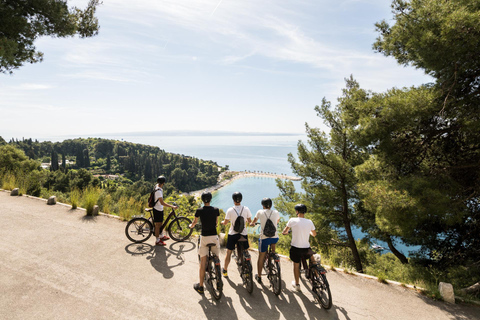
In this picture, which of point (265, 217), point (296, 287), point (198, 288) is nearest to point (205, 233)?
point (198, 288)

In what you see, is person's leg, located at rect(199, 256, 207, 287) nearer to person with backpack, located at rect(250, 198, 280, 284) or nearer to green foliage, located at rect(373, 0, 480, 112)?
person with backpack, located at rect(250, 198, 280, 284)

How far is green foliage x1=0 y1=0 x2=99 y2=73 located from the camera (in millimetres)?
5774

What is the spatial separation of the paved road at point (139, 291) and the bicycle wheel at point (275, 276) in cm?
16

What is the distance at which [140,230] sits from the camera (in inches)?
243

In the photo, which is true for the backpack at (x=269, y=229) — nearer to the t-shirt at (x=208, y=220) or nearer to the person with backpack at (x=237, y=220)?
the person with backpack at (x=237, y=220)

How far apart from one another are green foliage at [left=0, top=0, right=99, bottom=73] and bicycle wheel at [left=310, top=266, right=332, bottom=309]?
8.01 m

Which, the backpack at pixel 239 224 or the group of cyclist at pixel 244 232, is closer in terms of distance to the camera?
the group of cyclist at pixel 244 232

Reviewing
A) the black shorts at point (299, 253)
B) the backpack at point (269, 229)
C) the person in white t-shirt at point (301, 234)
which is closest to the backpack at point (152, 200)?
the backpack at point (269, 229)

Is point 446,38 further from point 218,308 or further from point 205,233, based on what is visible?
point 218,308

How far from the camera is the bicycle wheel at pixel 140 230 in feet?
20.2

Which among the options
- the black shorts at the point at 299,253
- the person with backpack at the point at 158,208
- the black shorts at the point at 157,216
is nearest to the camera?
the black shorts at the point at 299,253

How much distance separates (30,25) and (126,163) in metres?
149

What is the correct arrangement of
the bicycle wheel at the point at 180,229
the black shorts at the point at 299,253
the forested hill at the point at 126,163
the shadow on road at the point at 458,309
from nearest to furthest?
1. the shadow on road at the point at 458,309
2. the black shorts at the point at 299,253
3. the bicycle wheel at the point at 180,229
4. the forested hill at the point at 126,163

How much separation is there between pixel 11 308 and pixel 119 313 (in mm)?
1634
